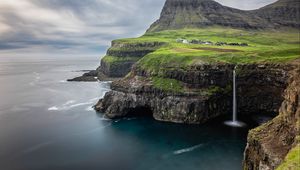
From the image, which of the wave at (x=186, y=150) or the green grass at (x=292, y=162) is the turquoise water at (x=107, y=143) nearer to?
the wave at (x=186, y=150)

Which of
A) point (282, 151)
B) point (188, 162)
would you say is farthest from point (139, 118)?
point (282, 151)

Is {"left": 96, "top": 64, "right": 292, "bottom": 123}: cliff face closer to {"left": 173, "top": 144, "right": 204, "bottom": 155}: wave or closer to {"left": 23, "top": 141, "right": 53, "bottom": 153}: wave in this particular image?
{"left": 173, "top": 144, "right": 204, "bottom": 155}: wave

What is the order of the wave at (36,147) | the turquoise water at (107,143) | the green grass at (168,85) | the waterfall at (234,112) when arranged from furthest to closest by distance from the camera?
the green grass at (168,85) < the waterfall at (234,112) < the wave at (36,147) < the turquoise water at (107,143)

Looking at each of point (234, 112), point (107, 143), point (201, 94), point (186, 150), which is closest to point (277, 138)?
point (186, 150)

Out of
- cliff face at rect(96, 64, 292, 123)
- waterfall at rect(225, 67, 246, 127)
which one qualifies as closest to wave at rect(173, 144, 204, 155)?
cliff face at rect(96, 64, 292, 123)

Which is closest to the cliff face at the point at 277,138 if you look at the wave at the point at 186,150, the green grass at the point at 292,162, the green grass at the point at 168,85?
the green grass at the point at 292,162

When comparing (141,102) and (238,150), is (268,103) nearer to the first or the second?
(238,150)
